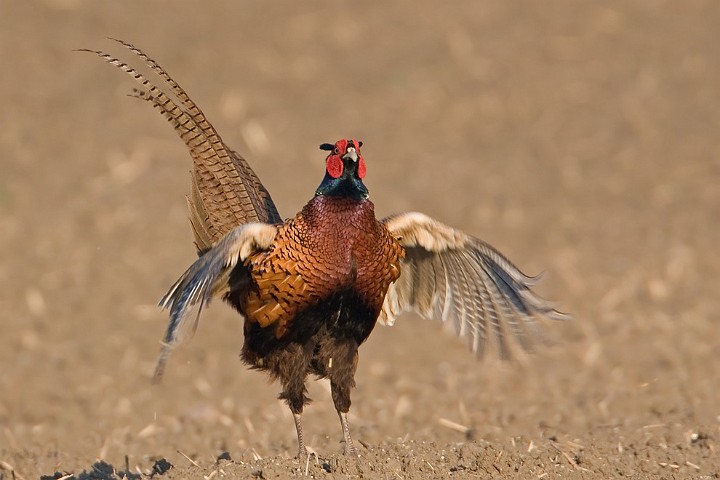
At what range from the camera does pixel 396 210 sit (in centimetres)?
1094

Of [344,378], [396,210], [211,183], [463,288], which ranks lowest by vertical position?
[344,378]

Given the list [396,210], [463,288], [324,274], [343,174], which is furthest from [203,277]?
[396,210]

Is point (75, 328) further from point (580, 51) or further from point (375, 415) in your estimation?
point (580, 51)

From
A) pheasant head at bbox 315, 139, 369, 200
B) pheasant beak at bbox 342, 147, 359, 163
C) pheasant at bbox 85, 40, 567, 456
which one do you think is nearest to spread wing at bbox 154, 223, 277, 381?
pheasant at bbox 85, 40, 567, 456

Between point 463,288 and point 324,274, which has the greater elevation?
point 463,288

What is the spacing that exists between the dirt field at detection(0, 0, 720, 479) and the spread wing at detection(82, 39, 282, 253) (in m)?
1.26

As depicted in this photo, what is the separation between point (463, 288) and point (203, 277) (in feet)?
5.75

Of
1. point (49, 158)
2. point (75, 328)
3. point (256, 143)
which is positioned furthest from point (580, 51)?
point (75, 328)

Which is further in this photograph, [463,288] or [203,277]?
[463,288]

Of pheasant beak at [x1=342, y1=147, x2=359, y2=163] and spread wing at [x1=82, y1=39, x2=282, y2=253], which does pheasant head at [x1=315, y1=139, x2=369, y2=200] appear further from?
spread wing at [x1=82, y1=39, x2=282, y2=253]

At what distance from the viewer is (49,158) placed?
467 inches

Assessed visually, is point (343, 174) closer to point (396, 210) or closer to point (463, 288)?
point (463, 288)

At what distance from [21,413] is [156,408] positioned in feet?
3.01

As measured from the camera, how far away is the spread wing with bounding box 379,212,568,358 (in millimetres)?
5969
